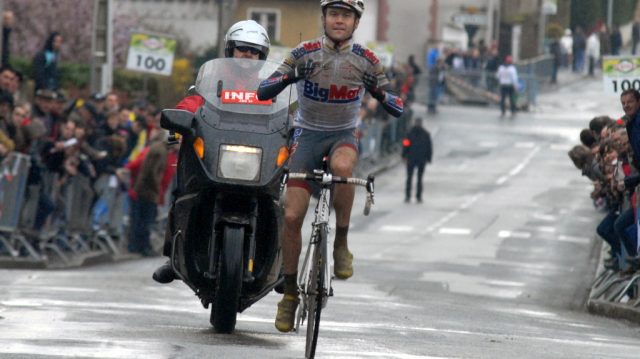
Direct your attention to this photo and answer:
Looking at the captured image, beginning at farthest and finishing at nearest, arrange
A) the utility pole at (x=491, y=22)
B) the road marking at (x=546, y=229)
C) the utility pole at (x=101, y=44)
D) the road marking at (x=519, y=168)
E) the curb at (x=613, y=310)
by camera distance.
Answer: the utility pole at (x=491, y=22) → the road marking at (x=519, y=168) → the road marking at (x=546, y=229) → the utility pole at (x=101, y=44) → the curb at (x=613, y=310)

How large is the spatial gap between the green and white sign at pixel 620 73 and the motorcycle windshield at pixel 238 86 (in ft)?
39.7

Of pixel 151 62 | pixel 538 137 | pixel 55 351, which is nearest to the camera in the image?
pixel 55 351

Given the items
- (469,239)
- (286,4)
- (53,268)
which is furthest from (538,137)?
(53,268)

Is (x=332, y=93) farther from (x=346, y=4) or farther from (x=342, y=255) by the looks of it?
(x=342, y=255)

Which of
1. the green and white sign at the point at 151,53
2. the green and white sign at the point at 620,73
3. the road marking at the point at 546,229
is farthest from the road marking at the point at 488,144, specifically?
the green and white sign at the point at 620,73

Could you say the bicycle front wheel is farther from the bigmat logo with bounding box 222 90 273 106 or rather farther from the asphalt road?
the bigmat logo with bounding box 222 90 273 106

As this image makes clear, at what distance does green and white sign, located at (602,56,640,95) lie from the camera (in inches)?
906

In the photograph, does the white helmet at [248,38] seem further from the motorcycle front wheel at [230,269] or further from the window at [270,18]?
the window at [270,18]

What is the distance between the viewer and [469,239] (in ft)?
94.5

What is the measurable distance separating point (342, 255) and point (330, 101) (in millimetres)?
914

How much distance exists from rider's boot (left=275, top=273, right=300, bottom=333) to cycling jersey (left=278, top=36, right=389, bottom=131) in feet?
3.16

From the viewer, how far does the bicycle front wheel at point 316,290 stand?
973cm

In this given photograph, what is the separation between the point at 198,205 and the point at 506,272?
13.0m

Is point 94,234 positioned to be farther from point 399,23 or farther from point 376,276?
point 399,23
